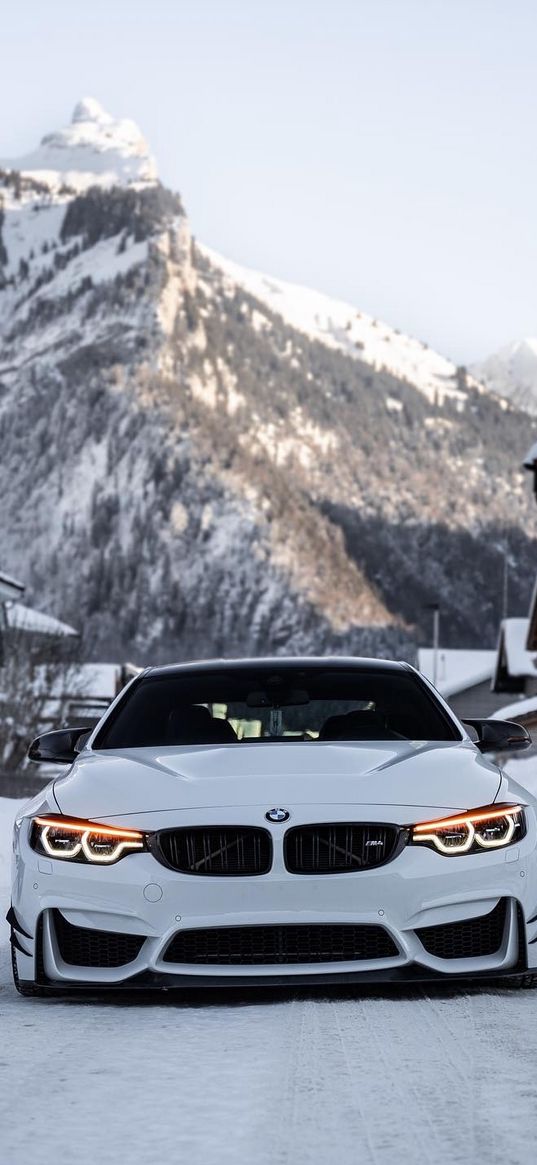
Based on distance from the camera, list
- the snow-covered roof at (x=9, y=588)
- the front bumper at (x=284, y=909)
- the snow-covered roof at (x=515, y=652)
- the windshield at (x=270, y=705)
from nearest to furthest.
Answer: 1. the front bumper at (x=284, y=909)
2. the windshield at (x=270, y=705)
3. the snow-covered roof at (x=515, y=652)
4. the snow-covered roof at (x=9, y=588)

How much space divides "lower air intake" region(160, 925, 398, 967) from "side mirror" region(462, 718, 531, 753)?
58.1 inches

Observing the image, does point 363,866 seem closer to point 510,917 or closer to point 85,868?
point 510,917

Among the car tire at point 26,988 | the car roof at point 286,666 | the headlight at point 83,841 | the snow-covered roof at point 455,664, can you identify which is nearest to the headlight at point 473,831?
the headlight at point 83,841

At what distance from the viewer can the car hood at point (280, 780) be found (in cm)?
550

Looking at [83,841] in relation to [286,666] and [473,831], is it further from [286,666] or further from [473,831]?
[286,666]

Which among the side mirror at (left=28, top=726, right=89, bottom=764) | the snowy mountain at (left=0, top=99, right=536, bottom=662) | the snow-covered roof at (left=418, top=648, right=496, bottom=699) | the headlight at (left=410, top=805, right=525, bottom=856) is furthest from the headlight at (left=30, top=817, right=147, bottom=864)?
the snowy mountain at (left=0, top=99, right=536, bottom=662)

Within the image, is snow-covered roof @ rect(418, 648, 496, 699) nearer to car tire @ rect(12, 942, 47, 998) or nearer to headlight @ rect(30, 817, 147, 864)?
car tire @ rect(12, 942, 47, 998)

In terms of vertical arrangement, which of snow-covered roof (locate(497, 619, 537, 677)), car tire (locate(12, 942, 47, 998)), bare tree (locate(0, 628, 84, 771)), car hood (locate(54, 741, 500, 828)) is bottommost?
bare tree (locate(0, 628, 84, 771))

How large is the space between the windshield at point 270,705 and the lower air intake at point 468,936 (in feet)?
3.84

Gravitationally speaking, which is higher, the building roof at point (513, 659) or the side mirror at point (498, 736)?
the side mirror at point (498, 736)

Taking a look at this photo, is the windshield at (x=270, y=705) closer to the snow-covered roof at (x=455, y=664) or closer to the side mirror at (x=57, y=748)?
the side mirror at (x=57, y=748)

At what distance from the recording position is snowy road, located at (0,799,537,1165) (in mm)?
3580

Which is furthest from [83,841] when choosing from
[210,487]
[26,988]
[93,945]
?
[210,487]

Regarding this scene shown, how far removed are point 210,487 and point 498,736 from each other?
467 feet
